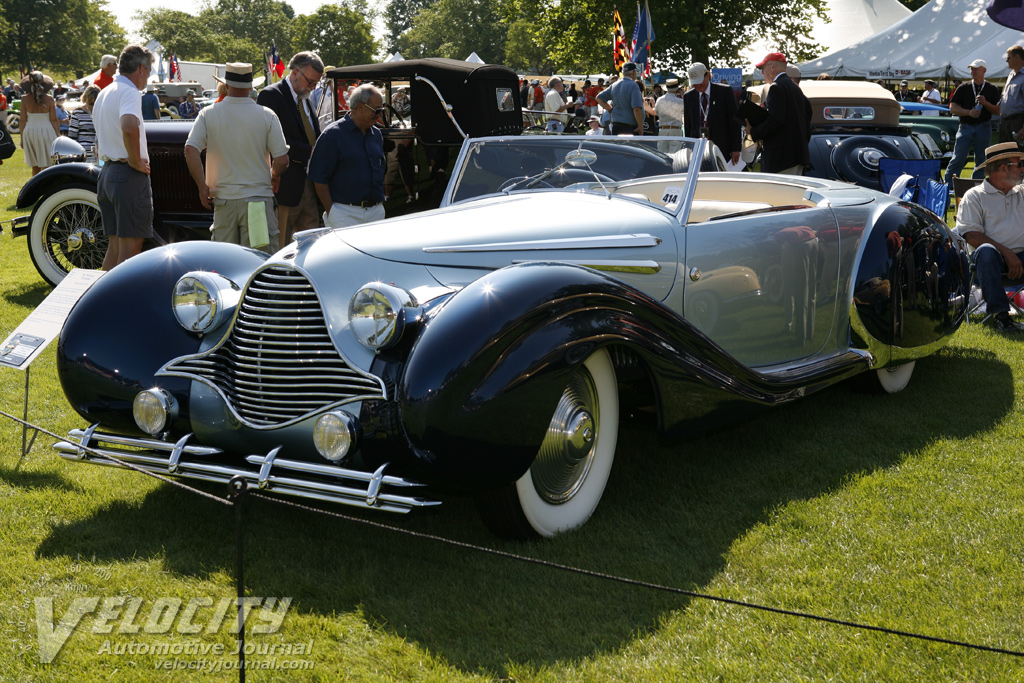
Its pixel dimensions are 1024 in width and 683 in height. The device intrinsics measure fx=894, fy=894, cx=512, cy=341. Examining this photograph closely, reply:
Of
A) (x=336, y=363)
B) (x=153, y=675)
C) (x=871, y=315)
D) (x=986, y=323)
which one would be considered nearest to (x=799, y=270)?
(x=871, y=315)

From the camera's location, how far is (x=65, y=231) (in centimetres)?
793

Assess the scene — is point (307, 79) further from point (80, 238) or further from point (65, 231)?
point (65, 231)

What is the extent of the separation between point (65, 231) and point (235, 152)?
2.72 m

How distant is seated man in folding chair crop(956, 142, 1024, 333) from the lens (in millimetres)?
6410

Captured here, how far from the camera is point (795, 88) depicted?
851 cm

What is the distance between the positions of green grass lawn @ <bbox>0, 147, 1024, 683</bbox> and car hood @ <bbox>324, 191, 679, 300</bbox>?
95 centimetres

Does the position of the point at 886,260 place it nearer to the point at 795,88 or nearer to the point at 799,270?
the point at 799,270

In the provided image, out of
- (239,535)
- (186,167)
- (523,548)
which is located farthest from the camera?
(186,167)

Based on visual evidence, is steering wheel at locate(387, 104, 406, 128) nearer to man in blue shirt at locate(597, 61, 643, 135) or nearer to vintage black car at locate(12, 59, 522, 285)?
vintage black car at locate(12, 59, 522, 285)

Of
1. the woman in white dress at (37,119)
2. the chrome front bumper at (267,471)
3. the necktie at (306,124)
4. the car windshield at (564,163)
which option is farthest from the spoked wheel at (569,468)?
the woman in white dress at (37,119)

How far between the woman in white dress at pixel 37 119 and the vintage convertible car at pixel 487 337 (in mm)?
8804

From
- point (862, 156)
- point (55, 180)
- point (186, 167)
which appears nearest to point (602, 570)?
point (186, 167)

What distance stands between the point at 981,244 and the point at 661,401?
4254 mm

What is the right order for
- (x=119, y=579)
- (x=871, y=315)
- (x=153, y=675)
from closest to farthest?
(x=153, y=675) < (x=119, y=579) < (x=871, y=315)
